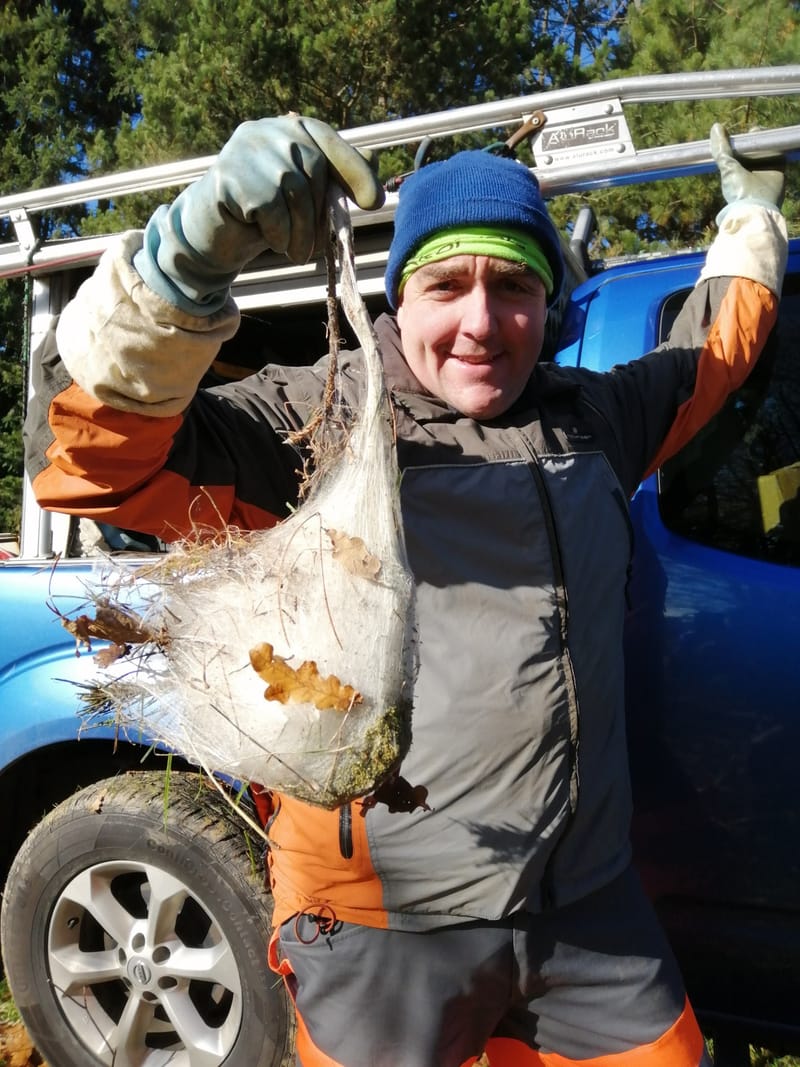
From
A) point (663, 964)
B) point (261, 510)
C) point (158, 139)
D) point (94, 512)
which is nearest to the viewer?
point (94, 512)

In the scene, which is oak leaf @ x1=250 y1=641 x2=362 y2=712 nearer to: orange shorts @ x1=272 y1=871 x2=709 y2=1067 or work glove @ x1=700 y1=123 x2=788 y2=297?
orange shorts @ x1=272 y1=871 x2=709 y2=1067

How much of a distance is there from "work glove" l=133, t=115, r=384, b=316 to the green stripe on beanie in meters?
0.30

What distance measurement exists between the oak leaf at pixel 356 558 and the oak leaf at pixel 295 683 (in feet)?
0.47

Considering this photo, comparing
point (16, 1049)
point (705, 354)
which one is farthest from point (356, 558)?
point (16, 1049)

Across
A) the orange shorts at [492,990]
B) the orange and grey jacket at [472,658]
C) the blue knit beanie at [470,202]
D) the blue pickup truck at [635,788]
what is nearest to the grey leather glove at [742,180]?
the blue pickup truck at [635,788]

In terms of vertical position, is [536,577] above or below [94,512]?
below

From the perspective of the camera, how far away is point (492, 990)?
165 cm

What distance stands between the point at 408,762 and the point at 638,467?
83cm

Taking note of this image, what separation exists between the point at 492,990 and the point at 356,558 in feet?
3.04

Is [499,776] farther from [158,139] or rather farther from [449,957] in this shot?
[158,139]

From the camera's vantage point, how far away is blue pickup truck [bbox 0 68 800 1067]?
207 cm

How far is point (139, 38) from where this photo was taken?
48.8ft

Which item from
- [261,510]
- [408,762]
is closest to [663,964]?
[408,762]

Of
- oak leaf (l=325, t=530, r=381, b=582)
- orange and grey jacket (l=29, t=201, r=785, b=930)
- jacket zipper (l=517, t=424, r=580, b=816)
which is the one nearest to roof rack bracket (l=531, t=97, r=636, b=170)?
orange and grey jacket (l=29, t=201, r=785, b=930)
